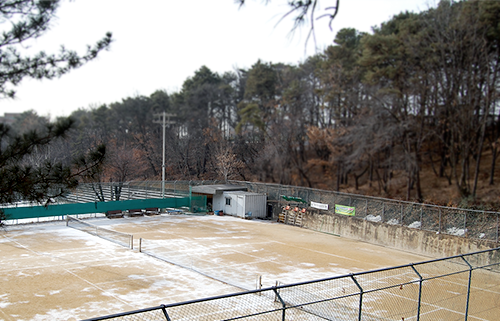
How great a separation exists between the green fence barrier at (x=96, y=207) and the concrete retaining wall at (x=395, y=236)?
37.9 ft

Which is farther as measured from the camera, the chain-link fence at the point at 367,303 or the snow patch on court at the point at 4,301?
the snow patch on court at the point at 4,301

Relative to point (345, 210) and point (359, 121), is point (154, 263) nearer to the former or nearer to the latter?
point (345, 210)

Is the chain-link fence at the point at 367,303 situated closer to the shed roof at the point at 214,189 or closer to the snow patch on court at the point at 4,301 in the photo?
the snow patch on court at the point at 4,301

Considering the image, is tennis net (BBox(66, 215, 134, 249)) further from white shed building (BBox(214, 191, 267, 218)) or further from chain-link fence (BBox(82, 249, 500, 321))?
white shed building (BBox(214, 191, 267, 218))

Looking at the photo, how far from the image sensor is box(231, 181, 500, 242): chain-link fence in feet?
75.9

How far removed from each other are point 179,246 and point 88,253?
195 inches

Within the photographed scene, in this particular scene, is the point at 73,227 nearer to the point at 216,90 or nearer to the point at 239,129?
the point at 239,129

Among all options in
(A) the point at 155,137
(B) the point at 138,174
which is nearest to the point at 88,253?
(B) the point at 138,174

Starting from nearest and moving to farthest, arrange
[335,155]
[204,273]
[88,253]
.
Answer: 1. [204,273]
2. [88,253]
3. [335,155]

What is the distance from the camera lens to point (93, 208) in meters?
34.4

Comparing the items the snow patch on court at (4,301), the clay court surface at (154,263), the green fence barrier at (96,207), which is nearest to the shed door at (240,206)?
the clay court surface at (154,263)

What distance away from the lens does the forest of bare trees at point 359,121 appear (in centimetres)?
3797

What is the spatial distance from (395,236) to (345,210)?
4.50m

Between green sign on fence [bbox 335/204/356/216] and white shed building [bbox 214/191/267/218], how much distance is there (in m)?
7.55
